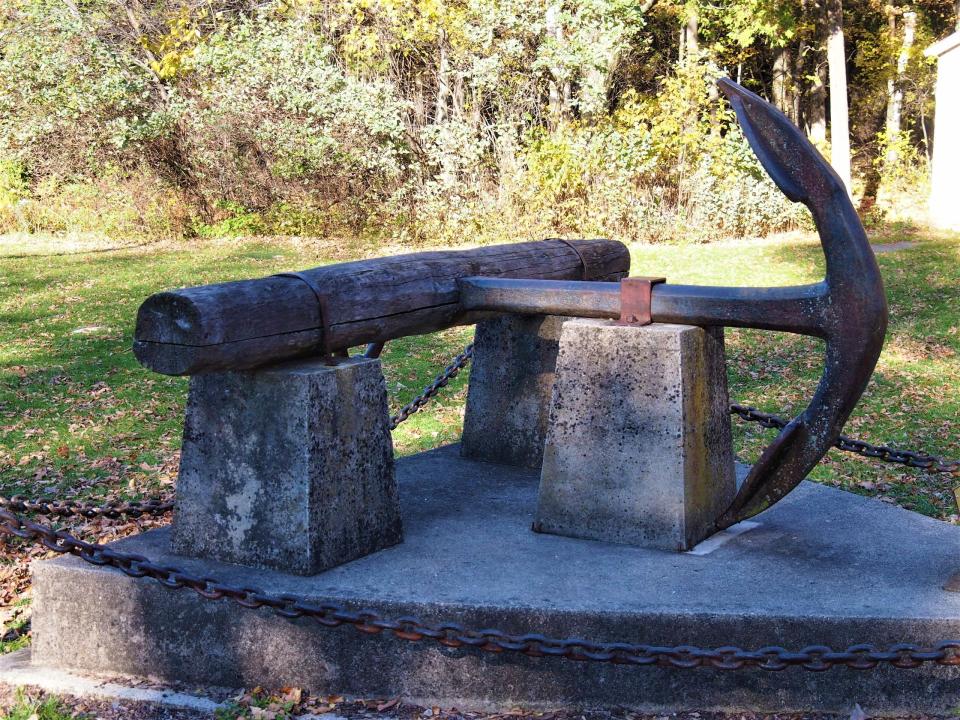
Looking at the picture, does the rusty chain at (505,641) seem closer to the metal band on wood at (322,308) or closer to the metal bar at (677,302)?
the metal band on wood at (322,308)

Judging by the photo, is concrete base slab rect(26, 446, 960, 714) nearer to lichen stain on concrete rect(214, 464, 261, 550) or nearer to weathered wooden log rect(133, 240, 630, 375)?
lichen stain on concrete rect(214, 464, 261, 550)

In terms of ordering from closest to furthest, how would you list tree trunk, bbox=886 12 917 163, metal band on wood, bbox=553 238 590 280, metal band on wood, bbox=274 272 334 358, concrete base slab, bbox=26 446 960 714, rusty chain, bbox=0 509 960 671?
rusty chain, bbox=0 509 960 671 → concrete base slab, bbox=26 446 960 714 → metal band on wood, bbox=274 272 334 358 → metal band on wood, bbox=553 238 590 280 → tree trunk, bbox=886 12 917 163

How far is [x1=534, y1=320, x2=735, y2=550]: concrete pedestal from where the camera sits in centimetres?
396

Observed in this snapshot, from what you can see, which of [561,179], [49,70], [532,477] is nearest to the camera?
[532,477]

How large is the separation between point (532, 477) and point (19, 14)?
60.8ft

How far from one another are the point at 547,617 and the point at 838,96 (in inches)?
677

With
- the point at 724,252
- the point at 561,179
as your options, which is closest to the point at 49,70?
the point at 561,179

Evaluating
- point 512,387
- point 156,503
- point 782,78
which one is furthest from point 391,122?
point 156,503

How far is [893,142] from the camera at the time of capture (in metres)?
20.6

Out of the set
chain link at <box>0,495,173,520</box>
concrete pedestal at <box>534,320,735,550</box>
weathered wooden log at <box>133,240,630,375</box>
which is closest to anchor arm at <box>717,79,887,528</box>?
concrete pedestal at <box>534,320,735,550</box>

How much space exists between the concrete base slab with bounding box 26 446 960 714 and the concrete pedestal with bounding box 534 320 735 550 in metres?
0.12

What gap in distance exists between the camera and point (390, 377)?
8.84 metres

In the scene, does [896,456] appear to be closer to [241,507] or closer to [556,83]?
[241,507]

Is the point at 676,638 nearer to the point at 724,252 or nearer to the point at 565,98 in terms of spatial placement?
the point at 724,252
